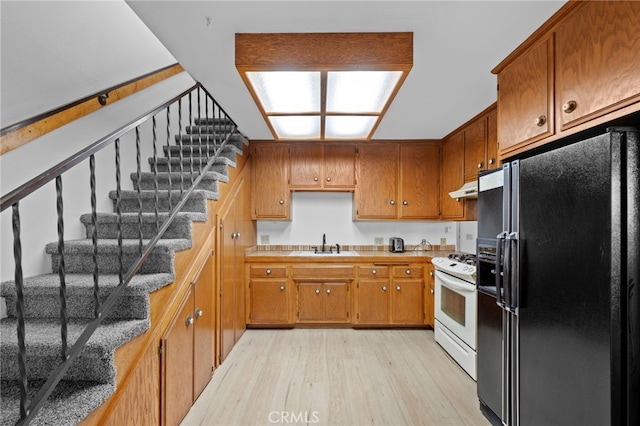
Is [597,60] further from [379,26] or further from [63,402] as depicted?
[63,402]

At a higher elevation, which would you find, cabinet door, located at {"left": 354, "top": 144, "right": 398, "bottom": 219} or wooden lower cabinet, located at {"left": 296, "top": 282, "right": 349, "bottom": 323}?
cabinet door, located at {"left": 354, "top": 144, "right": 398, "bottom": 219}

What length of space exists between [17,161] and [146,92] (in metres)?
1.40

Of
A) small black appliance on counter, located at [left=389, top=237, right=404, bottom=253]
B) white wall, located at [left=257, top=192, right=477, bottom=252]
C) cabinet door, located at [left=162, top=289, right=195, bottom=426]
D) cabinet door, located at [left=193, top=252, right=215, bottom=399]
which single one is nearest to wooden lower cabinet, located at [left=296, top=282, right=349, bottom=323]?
white wall, located at [left=257, top=192, right=477, bottom=252]

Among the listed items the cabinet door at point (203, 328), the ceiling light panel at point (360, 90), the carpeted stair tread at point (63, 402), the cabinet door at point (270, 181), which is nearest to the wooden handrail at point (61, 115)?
the carpeted stair tread at point (63, 402)

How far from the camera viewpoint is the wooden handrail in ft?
4.95

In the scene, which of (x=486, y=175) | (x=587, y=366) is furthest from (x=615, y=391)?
(x=486, y=175)

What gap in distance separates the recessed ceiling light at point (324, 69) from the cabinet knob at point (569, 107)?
2.63ft

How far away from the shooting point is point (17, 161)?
5.12 feet

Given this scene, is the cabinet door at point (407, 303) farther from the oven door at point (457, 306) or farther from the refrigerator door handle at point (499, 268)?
the refrigerator door handle at point (499, 268)

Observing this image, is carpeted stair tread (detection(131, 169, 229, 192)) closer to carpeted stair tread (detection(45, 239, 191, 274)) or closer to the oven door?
carpeted stair tread (detection(45, 239, 191, 274))

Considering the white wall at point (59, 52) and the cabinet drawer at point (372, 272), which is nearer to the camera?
the white wall at point (59, 52)

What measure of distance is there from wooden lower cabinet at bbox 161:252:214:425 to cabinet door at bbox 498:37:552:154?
2.34 meters

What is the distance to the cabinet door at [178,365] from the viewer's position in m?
1.69

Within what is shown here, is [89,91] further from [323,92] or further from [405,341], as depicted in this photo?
[405,341]
